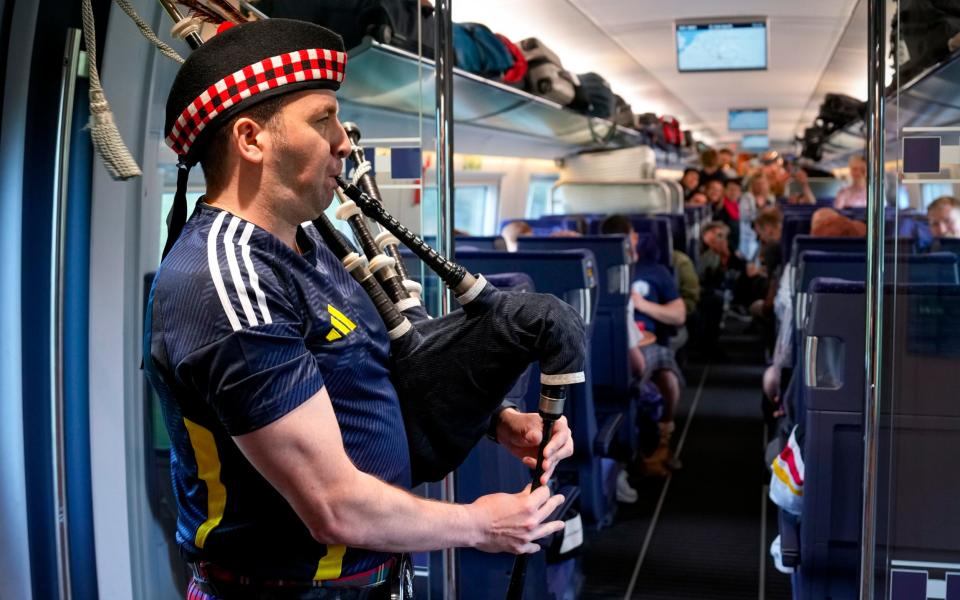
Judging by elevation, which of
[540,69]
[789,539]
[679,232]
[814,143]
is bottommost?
[789,539]

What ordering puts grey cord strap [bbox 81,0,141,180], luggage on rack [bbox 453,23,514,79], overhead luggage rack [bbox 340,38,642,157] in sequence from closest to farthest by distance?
grey cord strap [bbox 81,0,141,180]
overhead luggage rack [bbox 340,38,642,157]
luggage on rack [bbox 453,23,514,79]

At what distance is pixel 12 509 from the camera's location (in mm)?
2598

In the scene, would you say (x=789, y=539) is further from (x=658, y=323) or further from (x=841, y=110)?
(x=841, y=110)

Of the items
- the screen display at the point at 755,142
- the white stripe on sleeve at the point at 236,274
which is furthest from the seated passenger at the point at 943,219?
the screen display at the point at 755,142

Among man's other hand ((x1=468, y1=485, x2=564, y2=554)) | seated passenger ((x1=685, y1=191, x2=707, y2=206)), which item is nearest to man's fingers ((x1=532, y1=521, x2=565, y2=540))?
man's other hand ((x1=468, y1=485, x2=564, y2=554))

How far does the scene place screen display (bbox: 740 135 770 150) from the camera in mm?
26219

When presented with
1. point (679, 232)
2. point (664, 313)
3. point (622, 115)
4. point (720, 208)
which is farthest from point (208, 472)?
point (622, 115)

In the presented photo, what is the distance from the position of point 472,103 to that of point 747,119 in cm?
1323

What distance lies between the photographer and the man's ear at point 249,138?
158 cm

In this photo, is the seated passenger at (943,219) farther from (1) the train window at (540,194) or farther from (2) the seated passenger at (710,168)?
(1) the train window at (540,194)

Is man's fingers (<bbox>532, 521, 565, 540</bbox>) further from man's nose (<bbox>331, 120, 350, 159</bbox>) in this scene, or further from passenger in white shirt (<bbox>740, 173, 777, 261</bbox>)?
passenger in white shirt (<bbox>740, 173, 777, 261</bbox>)

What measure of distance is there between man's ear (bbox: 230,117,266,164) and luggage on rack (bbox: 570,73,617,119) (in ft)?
26.8

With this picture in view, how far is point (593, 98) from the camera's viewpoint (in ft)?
34.2

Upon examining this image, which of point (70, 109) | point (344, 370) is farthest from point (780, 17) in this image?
point (344, 370)
